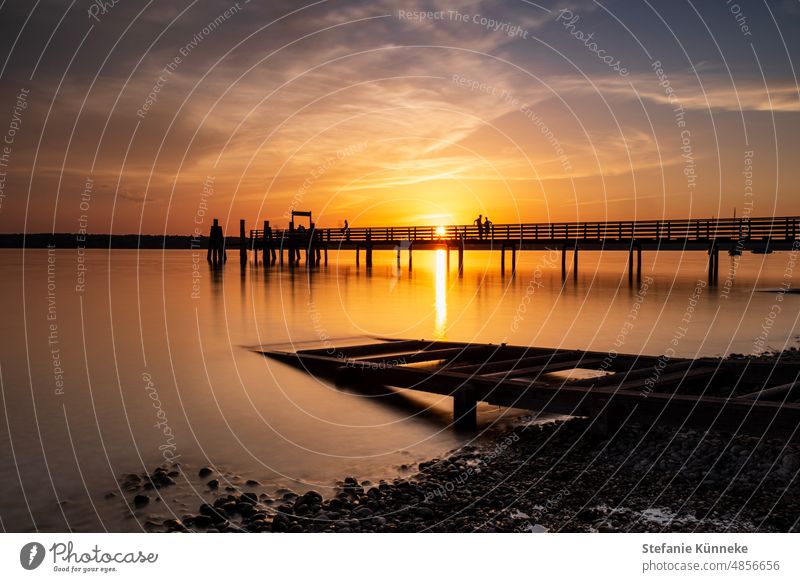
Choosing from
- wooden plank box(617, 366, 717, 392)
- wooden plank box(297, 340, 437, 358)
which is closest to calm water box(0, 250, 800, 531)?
wooden plank box(297, 340, 437, 358)

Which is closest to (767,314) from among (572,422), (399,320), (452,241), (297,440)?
(399,320)

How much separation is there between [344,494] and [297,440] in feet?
8.09

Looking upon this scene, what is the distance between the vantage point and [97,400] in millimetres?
11930

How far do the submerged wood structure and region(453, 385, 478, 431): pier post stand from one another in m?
0.01

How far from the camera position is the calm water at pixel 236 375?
8.00m

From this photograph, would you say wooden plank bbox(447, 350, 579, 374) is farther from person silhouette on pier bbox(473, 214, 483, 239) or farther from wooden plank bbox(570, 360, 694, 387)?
person silhouette on pier bbox(473, 214, 483, 239)

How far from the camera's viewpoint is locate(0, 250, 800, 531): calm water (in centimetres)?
800

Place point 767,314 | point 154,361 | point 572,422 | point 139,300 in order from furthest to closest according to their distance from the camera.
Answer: point 139,300
point 767,314
point 154,361
point 572,422

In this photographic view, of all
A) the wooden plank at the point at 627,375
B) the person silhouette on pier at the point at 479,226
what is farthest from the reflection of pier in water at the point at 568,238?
the wooden plank at the point at 627,375

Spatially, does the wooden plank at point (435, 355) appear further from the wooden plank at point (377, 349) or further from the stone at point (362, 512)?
the stone at point (362, 512)

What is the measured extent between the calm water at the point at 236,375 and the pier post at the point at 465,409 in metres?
0.31

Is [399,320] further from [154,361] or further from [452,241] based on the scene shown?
[452,241]

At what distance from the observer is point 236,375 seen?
46.3 feet

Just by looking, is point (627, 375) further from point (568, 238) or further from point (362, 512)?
point (568, 238)
